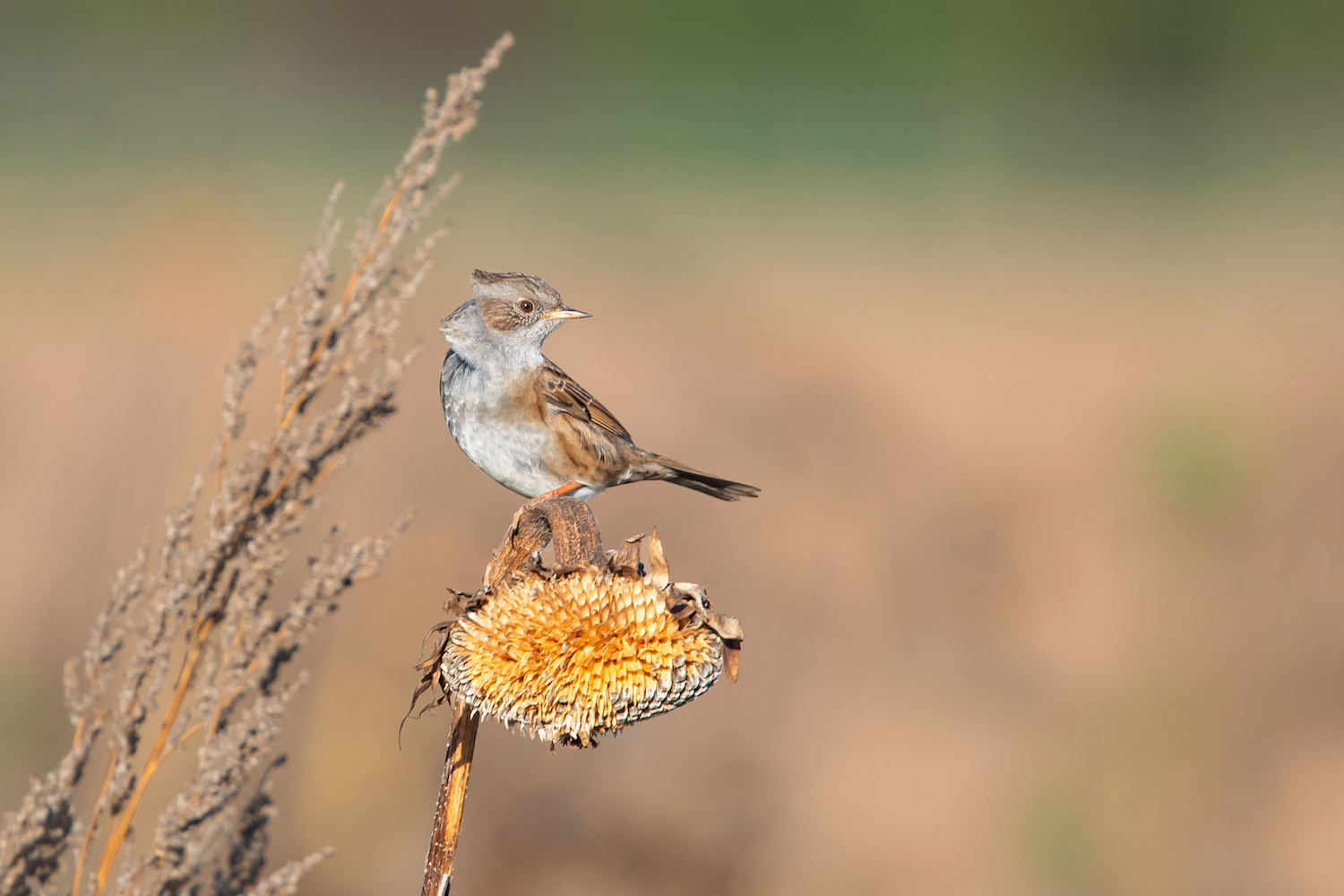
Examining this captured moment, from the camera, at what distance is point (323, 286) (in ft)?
5.43

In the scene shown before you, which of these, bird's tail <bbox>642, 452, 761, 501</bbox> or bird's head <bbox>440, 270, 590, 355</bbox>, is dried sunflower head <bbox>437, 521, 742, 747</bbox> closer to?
bird's head <bbox>440, 270, 590, 355</bbox>

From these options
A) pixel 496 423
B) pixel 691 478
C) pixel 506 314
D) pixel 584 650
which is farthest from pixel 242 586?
pixel 691 478

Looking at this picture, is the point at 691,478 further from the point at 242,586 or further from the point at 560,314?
the point at 242,586

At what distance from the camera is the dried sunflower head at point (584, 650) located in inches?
47.8

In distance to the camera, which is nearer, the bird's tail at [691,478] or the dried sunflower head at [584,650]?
the dried sunflower head at [584,650]

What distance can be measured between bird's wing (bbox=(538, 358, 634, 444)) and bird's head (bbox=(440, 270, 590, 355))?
70 millimetres

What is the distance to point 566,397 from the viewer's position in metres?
2.01

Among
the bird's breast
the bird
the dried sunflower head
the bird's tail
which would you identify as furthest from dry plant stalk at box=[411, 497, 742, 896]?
the bird's tail

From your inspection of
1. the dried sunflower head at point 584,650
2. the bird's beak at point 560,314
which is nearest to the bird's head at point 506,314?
the bird's beak at point 560,314

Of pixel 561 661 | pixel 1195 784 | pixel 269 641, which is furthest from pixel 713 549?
pixel 561 661

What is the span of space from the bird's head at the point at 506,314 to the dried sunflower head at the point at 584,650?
0.54m

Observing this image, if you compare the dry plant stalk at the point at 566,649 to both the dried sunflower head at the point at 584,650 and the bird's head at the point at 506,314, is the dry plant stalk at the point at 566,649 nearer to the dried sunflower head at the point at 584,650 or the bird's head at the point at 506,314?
the dried sunflower head at the point at 584,650

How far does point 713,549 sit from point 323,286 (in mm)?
3432

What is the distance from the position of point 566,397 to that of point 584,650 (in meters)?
0.84
